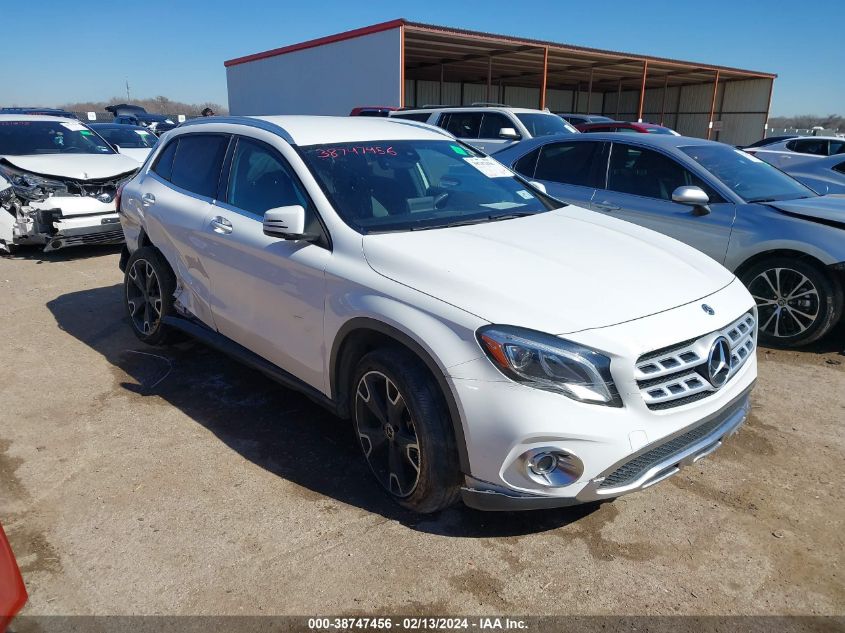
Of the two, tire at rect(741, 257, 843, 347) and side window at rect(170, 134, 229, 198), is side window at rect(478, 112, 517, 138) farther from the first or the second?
side window at rect(170, 134, 229, 198)

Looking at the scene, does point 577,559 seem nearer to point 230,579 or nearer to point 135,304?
point 230,579

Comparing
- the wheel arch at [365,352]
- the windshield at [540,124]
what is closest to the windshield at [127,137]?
the windshield at [540,124]

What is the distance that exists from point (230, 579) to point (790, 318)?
4599 millimetres

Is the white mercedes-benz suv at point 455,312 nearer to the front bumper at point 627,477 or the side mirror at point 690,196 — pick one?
the front bumper at point 627,477

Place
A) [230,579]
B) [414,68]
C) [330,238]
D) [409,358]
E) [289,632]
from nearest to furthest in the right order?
[289,632] < [230,579] < [409,358] < [330,238] < [414,68]

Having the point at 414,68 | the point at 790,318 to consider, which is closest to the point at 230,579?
the point at 790,318

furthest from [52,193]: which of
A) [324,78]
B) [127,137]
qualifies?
[324,78]

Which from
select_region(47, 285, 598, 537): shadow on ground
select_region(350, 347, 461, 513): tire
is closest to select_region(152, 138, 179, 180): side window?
select_region(47, 285, 598, 537): shadow on ground

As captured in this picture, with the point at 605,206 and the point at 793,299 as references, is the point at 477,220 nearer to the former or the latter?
the point at 605,206

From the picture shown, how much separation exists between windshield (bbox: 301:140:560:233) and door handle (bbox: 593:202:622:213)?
1.92 m

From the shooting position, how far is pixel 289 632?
7.65 ft

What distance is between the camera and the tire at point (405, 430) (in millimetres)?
2633

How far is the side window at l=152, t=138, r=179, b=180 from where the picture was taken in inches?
189

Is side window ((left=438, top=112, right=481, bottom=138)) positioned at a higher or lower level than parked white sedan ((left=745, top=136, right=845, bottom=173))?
higher
